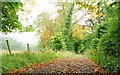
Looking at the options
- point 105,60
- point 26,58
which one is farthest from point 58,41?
point 105,60

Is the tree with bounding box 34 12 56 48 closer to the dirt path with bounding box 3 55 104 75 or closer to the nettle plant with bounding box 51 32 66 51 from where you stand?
the nettle plant with bounding box 51 32 66 51

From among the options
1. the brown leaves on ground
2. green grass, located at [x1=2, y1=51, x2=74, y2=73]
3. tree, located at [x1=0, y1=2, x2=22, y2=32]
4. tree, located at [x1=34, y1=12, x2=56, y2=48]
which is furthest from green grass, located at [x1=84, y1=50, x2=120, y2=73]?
tree, located at [x1=0, y1=2, x2=22, y2=32]

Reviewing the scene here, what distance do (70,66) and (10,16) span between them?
1.16 meters

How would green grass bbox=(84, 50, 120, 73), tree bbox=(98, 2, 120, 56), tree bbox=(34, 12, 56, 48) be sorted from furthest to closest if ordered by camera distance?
tree bbox=(34, 12, 56, 48) → tree bbox=(98, 2, 120, 56) → green grass bbox=(84, 50, 120, 73)

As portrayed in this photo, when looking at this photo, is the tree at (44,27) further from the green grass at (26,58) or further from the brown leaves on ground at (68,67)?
the brown leaves on ground at (68,67)

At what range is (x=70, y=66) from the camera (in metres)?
3.86

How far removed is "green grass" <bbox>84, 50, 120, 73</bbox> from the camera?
11.6 ft

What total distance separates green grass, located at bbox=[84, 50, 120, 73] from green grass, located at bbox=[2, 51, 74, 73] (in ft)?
1.07

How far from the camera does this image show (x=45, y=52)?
3996mm

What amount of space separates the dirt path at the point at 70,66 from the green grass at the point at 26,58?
3.8 inches

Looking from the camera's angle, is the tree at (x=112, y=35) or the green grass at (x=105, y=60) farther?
the tree at (x=112, y=35)

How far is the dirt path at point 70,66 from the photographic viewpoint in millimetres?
3807

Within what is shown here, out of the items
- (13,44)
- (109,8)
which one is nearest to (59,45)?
(13,44)

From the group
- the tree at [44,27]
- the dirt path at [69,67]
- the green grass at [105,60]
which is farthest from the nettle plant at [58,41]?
the green grass at [105,60]
